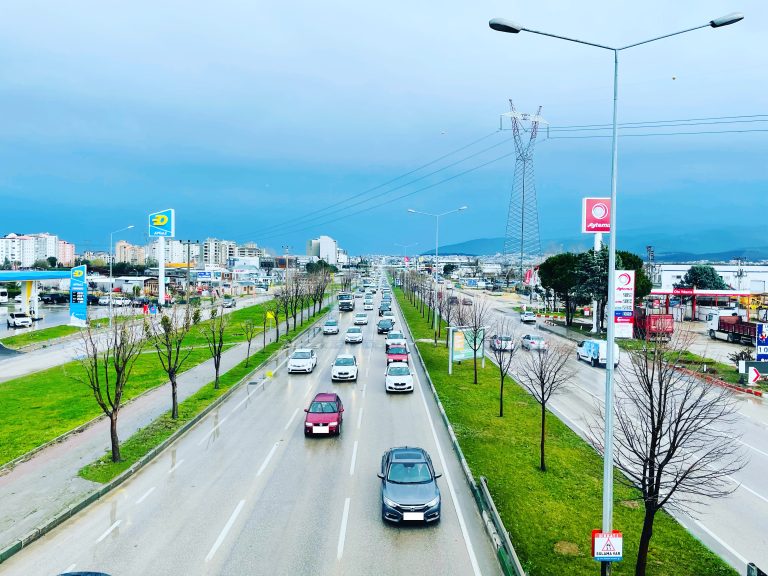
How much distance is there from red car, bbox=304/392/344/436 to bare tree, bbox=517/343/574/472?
22.4ft

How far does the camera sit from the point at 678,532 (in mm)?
12133

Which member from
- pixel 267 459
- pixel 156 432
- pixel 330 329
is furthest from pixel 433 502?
pixel 330 329

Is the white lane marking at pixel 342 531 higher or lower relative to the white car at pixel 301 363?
lower

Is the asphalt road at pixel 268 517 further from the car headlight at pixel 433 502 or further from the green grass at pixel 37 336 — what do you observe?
the green grass at pixel 37 336

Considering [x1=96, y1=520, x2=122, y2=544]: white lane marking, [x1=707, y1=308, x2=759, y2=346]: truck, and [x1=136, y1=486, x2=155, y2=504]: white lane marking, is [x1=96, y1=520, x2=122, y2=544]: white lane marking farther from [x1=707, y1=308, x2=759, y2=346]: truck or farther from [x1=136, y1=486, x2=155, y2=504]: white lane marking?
[x1=707, y1=308, x2=759, y2=346]: truck

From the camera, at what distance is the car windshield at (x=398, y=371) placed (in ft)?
87.4

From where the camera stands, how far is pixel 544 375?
18.9m

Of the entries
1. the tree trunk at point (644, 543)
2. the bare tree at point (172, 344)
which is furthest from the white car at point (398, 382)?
the tree trunk at point (644, 543)

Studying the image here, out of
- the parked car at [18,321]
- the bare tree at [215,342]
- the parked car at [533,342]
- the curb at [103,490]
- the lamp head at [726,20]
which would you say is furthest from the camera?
the parked car at [18,321]

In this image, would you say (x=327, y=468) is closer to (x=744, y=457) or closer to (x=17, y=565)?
(x=17, y=565)

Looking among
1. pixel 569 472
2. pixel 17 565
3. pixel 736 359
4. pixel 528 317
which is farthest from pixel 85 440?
pixel 528 317

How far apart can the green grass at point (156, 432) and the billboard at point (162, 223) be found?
5705 cm

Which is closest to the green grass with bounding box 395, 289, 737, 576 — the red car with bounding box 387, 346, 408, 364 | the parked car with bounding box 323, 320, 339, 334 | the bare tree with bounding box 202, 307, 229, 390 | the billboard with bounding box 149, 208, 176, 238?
the red car with bounding box 387, 346, 408, 364

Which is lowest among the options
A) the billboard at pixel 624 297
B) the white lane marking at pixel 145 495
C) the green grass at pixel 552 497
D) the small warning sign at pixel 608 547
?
the white lane marking at pixel 145 495
